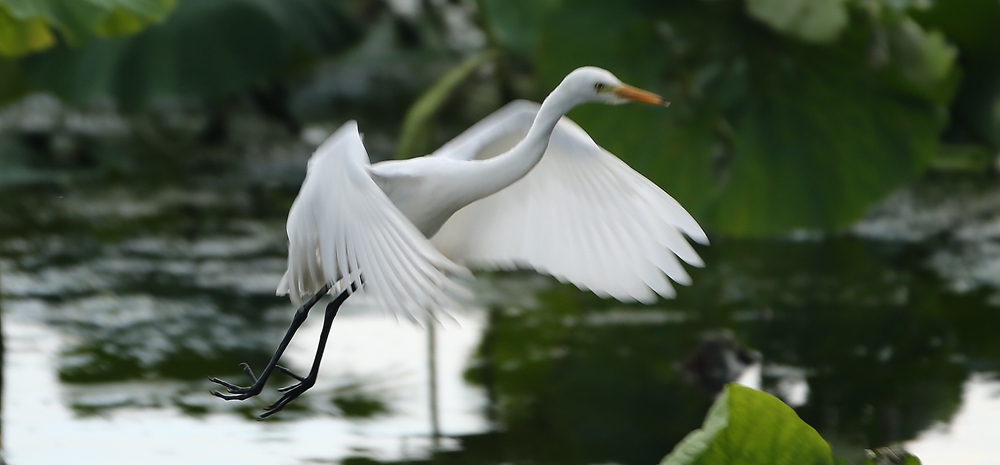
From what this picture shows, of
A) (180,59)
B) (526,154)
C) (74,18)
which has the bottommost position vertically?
(526,154)

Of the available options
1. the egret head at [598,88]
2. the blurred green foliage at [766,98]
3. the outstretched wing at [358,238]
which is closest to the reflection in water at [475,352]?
the blurred green foliage at [766,98]

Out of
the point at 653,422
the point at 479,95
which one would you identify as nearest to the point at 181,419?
the point at 653,422

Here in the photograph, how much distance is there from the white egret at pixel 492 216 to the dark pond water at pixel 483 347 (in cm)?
65

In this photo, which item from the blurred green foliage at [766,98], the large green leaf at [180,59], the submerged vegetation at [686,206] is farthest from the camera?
the large green leaf at [180,59]

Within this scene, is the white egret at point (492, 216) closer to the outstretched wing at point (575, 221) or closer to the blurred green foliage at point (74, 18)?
the outstretched wing at point (575, 221)

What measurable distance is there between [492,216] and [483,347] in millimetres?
1272

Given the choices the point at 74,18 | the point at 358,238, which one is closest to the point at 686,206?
the point at 74,18

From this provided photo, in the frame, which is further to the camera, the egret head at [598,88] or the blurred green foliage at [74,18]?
the blurred green foliage at [74,18]

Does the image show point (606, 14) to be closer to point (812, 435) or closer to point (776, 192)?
point (776, 192)

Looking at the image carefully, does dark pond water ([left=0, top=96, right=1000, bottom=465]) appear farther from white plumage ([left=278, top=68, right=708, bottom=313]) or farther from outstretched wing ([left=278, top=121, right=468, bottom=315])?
outstretched wing ([left=278, top=121, right=468, bottom=315])

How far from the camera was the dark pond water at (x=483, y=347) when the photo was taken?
8.21 feet

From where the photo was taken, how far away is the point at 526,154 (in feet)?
5.14

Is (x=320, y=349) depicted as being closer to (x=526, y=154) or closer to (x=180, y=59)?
(x=526, y=154)

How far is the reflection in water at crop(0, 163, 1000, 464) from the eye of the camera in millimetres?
2508
